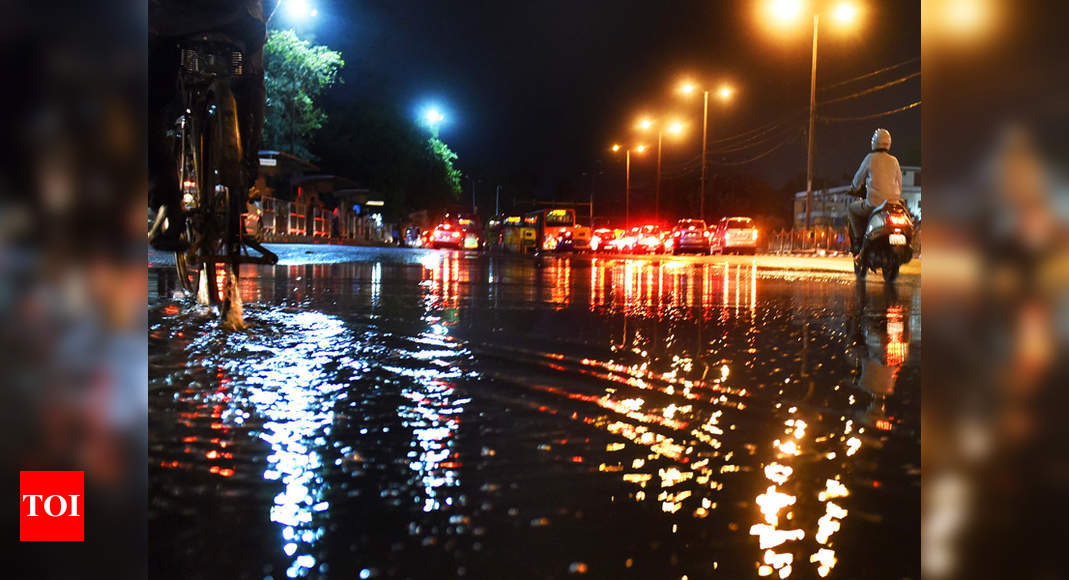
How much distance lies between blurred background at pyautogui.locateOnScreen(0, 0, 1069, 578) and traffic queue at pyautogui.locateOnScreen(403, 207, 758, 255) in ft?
132

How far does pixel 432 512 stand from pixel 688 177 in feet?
419

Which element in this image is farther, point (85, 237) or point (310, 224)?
point (310, 224)

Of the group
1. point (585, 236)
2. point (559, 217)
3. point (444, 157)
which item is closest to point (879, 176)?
point (585, 236)

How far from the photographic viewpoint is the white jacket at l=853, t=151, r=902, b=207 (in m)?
14.5

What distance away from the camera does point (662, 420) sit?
4289mm

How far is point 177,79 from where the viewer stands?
24.7ft

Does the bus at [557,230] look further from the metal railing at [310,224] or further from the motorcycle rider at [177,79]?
the motorcycle rider at [177,79]

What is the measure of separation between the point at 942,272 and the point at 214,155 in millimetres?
5596

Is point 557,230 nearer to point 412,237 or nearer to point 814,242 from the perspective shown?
point 412,237

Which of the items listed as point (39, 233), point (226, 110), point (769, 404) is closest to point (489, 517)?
point (39, 233)

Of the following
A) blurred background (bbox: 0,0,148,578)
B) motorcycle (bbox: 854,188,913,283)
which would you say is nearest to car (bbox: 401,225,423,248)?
motorcycle (bbox: 854,188,913,283)

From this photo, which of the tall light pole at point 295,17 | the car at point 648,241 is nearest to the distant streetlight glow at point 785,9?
the tall light pole at point 295,17

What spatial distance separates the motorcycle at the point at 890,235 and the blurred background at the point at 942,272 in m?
11.8

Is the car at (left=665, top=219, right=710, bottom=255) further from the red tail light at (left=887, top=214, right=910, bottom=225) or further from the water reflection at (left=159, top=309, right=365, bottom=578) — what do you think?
the water reflection at (left=159, top=309, right=365, bottom=578)
